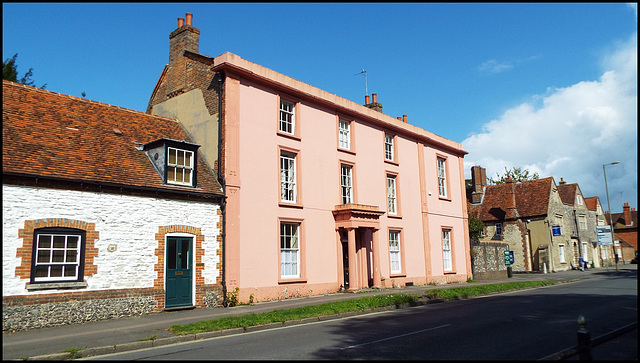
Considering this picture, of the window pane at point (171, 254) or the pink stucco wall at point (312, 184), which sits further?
the pink stucco wall at point (312, 184)

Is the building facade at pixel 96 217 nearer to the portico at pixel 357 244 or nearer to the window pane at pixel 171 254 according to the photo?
the window pane at pixel 171 254

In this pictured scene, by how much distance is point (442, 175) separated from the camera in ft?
99.9

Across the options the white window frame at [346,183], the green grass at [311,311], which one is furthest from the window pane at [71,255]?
the white window frame at [346,183]

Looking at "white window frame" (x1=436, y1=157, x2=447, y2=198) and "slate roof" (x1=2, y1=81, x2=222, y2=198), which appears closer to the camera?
"slate roof" (x1=2, y1=81, x2=222, y2=198)

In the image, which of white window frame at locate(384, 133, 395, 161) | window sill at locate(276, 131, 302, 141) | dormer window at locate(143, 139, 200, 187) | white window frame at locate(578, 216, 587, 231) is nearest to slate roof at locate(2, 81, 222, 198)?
dormer window at locate(143, 139, 200, 187)

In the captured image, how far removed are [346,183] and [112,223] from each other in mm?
11511

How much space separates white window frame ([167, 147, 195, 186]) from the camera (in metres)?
16.5

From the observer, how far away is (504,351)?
8.28 metres

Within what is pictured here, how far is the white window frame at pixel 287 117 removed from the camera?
20578mm

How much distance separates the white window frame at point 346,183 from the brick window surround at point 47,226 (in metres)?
11.7

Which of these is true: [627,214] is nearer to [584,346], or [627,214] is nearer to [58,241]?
[584,346]

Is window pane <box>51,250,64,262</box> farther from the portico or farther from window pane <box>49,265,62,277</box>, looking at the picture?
the portico

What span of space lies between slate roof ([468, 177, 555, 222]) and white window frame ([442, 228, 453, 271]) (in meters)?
15.6

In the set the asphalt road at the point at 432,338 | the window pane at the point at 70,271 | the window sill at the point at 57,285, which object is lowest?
the asphalt road at the point at 432,338
